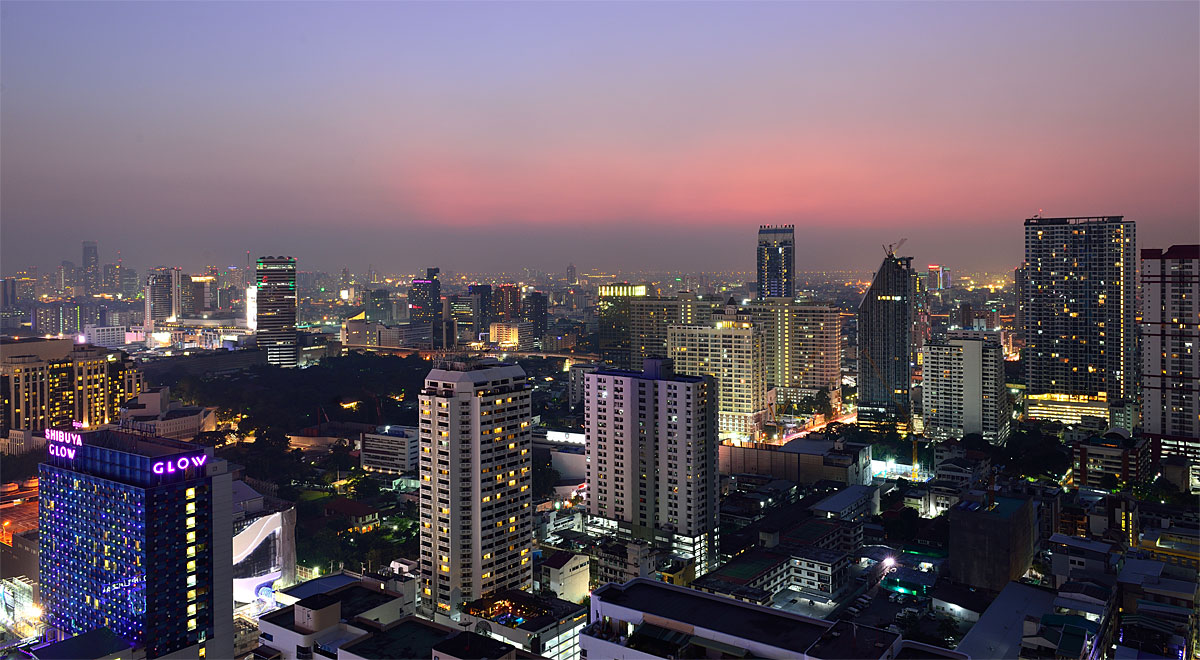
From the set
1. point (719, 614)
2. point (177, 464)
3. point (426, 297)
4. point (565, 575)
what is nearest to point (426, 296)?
point (426, 297)

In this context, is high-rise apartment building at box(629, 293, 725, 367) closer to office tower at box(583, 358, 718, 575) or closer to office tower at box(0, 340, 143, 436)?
office tower at box(583, 358, 718, 575)

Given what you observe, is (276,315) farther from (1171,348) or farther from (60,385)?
(1171,348)

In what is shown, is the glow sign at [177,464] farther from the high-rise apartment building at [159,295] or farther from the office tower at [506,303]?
the high-rise apartment building at [159,295]

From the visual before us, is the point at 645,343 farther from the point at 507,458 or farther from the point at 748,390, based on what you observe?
the point at 507,458

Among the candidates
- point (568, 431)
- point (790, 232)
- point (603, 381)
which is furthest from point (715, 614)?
point (790, 232)

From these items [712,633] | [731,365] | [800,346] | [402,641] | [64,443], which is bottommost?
[402,641]

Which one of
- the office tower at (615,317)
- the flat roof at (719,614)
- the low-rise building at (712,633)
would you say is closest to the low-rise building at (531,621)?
the flat roof at (719,614)
